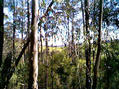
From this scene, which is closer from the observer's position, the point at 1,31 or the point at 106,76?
the point at 1,31

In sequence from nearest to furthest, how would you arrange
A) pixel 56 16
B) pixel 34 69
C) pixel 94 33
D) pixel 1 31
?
1. pixel 34 69
2. pixel 56 16
3. pixel 1 31
4. pixel 94 33

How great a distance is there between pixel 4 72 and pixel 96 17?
659 centimetres

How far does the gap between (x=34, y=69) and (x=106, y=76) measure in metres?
8.44

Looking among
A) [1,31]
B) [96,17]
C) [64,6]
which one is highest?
[96,17]

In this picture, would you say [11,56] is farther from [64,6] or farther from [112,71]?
[112,71]

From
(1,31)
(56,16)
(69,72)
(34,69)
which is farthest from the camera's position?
(69,72)

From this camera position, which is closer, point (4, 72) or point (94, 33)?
point (4, 72)

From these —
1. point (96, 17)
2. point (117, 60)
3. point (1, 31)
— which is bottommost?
point (117, 60)

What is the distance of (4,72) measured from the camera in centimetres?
521

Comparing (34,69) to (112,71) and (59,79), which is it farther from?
(59,79)

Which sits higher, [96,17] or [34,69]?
[96,17]

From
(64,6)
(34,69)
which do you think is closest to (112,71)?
(64,6)

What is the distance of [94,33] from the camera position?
702 cm

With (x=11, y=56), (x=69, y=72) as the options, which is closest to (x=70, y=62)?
(x=69, y=72)
